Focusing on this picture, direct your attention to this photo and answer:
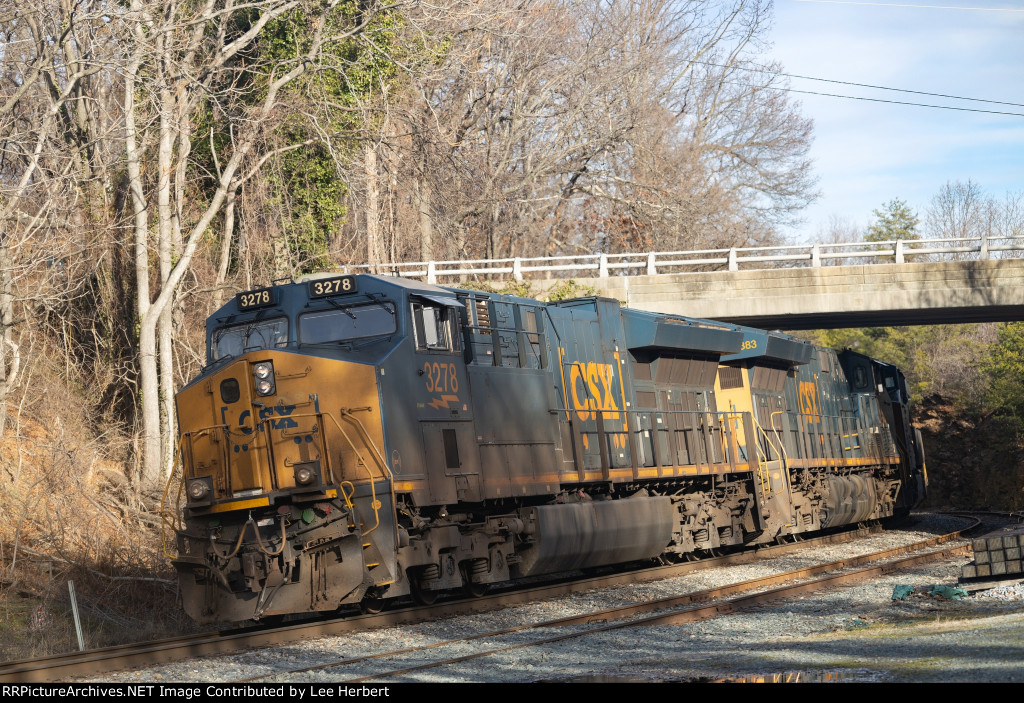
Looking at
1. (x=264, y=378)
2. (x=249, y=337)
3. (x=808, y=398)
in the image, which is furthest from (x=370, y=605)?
(x=808, y=398)

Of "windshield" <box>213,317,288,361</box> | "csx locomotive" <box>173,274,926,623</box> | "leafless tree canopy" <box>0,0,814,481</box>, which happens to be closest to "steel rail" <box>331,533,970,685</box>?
"csx locomotive" <box>173,274,926,623</box>

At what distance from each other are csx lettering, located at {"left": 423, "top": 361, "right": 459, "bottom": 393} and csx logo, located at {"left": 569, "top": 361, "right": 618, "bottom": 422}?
8.91 feet

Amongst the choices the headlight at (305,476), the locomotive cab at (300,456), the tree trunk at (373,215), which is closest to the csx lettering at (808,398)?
the tree trunk at (373,215)

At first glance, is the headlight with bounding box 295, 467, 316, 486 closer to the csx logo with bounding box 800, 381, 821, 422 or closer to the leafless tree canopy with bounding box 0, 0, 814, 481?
the leafless tree canopy with bounding box 0, 0, 814, 481

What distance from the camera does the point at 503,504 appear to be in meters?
12.6

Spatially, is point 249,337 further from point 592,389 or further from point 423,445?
point 592,389

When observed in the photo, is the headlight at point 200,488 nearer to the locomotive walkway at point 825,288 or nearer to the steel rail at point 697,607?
the steel rail at point 697,607

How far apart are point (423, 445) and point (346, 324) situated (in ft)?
5.17

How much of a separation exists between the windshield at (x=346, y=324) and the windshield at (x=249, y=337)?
0.27m

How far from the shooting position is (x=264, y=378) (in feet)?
35.9

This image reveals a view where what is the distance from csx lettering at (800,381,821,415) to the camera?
21.0 m

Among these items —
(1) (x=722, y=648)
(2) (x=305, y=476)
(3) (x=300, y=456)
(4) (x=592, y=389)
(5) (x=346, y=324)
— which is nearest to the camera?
(1) (x=722, y=648)

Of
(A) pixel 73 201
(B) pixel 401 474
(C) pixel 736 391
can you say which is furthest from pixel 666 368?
(A) pixel 73 201

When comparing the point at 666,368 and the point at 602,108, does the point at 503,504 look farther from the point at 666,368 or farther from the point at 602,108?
the point at 602,108
